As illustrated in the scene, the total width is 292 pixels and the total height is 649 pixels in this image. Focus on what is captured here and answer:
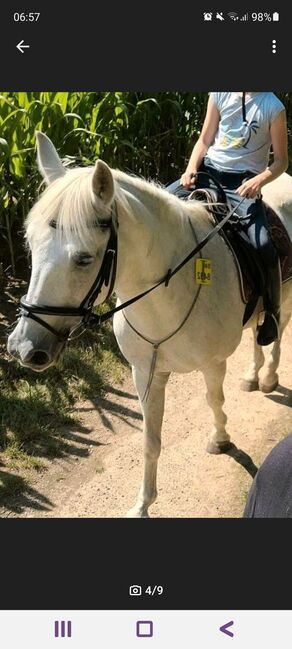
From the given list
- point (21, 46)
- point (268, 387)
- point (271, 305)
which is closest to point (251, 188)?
point (271, 305)

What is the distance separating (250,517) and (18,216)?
4.12 meters

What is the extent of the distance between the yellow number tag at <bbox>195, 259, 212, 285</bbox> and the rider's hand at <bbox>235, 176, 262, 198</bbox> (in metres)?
0.45

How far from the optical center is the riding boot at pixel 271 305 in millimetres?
3111

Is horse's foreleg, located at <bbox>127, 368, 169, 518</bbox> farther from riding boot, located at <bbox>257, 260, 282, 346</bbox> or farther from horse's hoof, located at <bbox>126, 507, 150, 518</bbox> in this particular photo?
riding boot, located at <bbox>257, 260, 282, 346</bbox>

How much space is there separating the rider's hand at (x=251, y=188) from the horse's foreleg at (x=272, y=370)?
1.49m

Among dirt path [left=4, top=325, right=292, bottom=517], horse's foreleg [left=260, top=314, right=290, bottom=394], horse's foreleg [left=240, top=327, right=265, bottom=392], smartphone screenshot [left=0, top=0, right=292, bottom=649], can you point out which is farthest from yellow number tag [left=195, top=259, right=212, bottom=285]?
horse's foreleg [left=240, top=327, right=265, bottom=392]

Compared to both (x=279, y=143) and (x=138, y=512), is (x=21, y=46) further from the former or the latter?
(x=138, y=512)

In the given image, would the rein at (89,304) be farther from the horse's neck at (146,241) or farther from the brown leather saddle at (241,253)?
the brown leather saddle at (241,253)

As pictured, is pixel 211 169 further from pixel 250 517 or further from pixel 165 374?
pixel 250 517

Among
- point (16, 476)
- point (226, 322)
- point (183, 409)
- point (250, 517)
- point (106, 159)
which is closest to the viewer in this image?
point (250, 517)

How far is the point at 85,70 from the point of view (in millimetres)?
2143

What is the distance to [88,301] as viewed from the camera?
2.12 m

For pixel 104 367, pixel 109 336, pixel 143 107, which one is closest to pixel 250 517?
pixel 104 367

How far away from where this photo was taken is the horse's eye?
200cm
